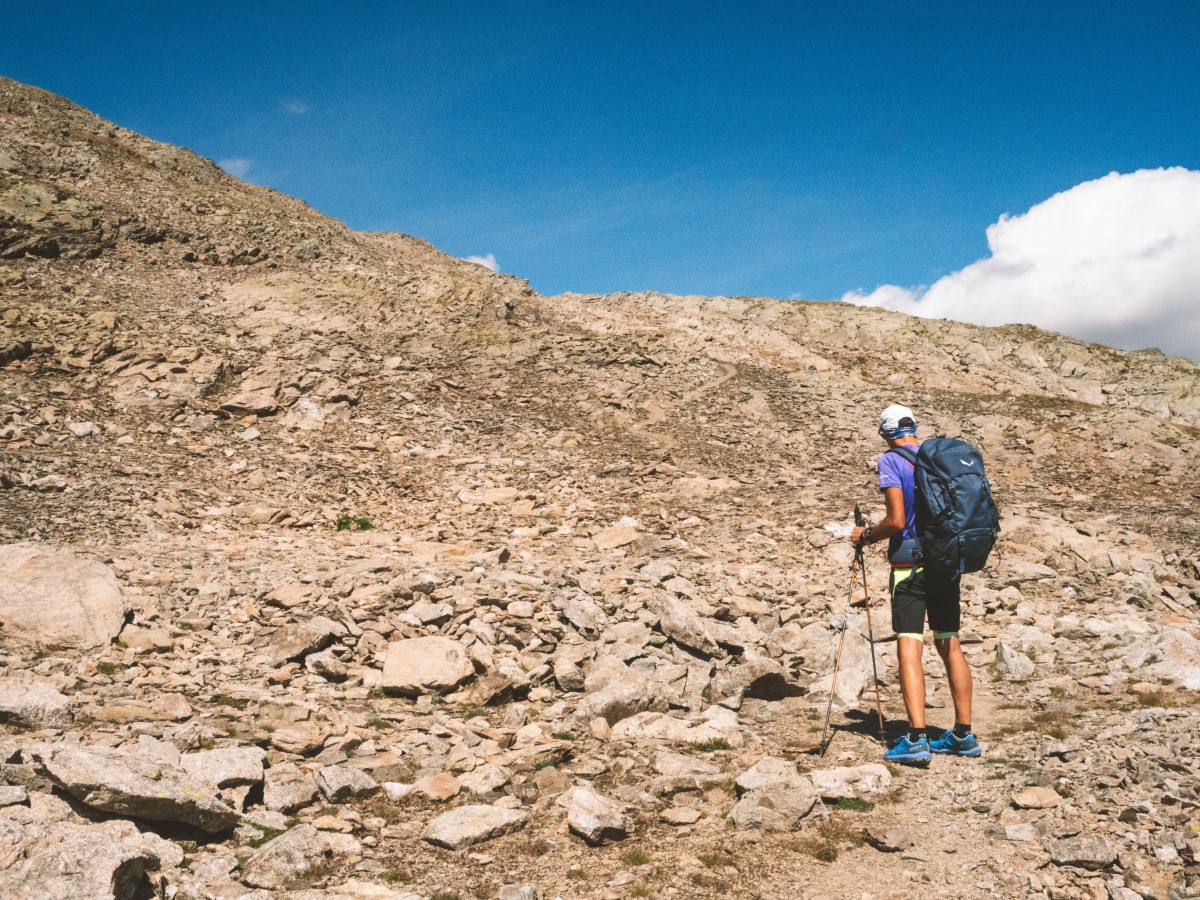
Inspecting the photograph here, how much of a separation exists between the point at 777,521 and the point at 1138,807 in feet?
33.5

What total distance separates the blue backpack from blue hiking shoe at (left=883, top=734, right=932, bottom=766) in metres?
1.49

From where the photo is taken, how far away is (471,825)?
4.98m

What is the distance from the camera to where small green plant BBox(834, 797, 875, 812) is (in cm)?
527

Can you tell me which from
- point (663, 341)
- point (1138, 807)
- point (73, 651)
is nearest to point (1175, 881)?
point (1138, 807)

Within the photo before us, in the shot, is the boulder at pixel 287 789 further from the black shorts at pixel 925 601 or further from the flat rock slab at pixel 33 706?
the black shorts at pixel 925 601

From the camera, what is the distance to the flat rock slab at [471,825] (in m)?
4.85

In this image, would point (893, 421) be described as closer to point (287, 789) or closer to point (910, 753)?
point (910, 753)

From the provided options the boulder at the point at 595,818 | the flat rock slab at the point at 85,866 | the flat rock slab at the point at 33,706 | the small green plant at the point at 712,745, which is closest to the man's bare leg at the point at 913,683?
the small green plant at the point at 712,745

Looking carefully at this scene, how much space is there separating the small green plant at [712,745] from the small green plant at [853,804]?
1420 millimetres

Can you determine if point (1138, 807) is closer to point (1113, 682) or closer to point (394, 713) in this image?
point (1113, 682)

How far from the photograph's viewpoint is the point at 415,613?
30.2 ft

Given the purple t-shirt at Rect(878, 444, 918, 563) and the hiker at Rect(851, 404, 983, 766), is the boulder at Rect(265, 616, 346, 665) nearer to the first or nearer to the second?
the hiker at Rect(851, 404, 983, 766)

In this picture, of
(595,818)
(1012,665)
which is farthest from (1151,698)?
(595,818)

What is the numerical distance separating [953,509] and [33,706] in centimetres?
780
